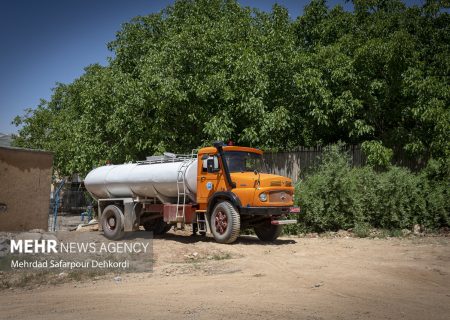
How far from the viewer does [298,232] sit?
49.4 ft

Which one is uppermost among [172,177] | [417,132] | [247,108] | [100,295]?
[247,108]

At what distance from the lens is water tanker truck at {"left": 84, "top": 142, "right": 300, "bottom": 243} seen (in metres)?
12.5

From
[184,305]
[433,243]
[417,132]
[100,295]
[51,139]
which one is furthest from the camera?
[51,139]

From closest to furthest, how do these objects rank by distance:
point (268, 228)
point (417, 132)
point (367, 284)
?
point (367, 284)
point (268, 228)
point (417, 132)

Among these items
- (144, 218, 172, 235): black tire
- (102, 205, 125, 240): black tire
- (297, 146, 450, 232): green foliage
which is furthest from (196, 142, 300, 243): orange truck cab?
(144, 218, 172, 235): black tire

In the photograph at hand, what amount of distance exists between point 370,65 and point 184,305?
1260cm

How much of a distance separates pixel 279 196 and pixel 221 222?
1699 millimetres

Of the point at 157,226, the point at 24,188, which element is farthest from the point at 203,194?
the point at 24,188

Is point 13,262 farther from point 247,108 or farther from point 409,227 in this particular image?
point 409,227

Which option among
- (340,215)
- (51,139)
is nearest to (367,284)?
(340,215)

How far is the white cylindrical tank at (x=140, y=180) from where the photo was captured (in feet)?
45.1

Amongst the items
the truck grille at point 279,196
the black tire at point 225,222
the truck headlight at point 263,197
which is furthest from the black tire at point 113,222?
the truck grille at point 279,196

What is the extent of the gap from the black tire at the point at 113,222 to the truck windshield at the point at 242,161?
4.20 metres

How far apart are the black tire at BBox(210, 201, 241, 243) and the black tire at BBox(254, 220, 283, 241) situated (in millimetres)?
1354
